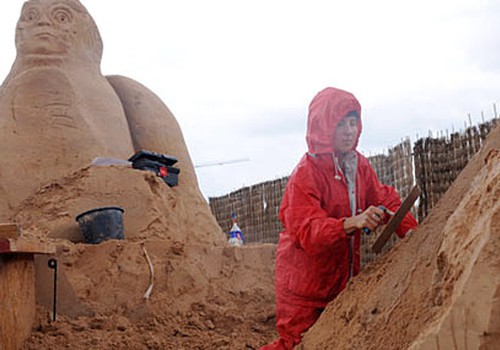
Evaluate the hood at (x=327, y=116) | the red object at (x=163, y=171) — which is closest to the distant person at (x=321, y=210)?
the hood at (x=327, y=116)

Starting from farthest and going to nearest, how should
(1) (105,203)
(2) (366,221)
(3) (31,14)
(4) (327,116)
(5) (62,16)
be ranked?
(5) (62,16)
(3) (31,14)
(1) (105,203)
(4) (327,116)
(2) (366,221)

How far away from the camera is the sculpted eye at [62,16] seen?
7.34m

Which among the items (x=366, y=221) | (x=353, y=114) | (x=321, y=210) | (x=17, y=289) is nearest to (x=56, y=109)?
(x=17, y=289)

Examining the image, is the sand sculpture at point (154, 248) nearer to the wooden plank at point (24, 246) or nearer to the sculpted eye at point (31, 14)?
the sculpted eye at point (31, 14)

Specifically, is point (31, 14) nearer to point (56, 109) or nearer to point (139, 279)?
point (56, 109)

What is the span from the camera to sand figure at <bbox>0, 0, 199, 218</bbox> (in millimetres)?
6801

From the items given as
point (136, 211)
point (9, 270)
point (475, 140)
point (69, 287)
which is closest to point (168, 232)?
point (136, 211)

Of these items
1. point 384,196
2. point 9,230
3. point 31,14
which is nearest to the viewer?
point 384,196

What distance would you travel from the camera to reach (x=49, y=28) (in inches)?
288

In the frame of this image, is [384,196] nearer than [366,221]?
No

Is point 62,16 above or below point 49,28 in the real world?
above

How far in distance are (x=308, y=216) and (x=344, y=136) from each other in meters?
0.40

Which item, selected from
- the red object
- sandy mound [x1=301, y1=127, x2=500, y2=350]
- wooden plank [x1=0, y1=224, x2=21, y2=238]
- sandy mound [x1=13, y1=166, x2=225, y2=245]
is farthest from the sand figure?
sandy mound [x1=301, y1=127, x2=500, y2=350]

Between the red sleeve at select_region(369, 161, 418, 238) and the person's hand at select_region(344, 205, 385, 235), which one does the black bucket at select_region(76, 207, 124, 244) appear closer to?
the red sleeve at select_region(369, 161, 418, 238)
